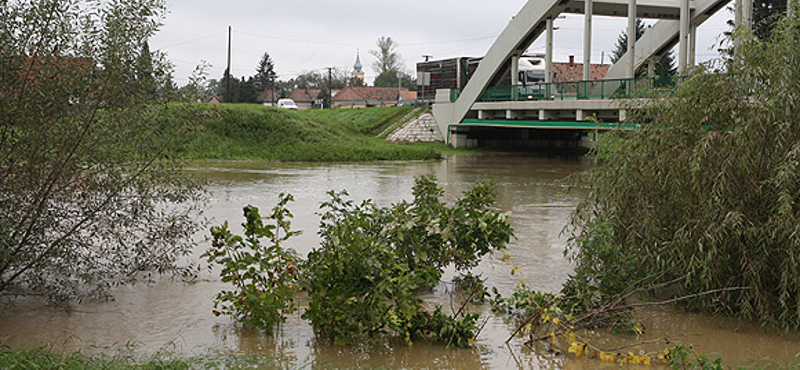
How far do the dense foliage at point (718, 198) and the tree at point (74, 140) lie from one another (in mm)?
4812

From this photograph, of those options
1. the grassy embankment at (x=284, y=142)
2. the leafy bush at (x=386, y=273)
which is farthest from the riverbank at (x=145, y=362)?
the grassy embankment at (x=284, y=142)

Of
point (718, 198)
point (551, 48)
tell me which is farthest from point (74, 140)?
point (551, 48)

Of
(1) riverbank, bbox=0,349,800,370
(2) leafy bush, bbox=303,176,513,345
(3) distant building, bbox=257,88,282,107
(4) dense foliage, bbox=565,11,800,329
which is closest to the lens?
(1) riverbank, bbox=0,349,800,370

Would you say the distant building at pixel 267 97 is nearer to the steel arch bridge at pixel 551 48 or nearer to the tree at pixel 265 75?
the tree at pixel 265 75

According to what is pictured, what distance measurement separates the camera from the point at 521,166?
3081 cm

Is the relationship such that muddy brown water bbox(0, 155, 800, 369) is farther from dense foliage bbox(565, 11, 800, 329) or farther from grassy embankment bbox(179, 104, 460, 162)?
grassy embankment bbox(179, 104, 460, 162)

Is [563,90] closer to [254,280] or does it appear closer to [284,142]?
[284,142]

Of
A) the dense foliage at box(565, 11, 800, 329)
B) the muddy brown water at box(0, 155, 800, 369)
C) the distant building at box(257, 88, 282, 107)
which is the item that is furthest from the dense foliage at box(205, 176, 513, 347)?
the distant building at box(257, 88, 282, 107)

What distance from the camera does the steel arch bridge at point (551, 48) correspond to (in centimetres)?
2730

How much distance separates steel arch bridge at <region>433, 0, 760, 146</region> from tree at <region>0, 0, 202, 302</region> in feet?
64.8

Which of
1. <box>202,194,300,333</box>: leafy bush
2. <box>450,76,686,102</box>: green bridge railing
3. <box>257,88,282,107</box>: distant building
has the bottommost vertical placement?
<box>202,194,300,333</box>: leafy bush

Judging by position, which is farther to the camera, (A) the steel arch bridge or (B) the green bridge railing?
(A) the steel arch bridge

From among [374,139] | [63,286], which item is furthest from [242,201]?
[374,139]

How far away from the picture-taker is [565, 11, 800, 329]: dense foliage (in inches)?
284
